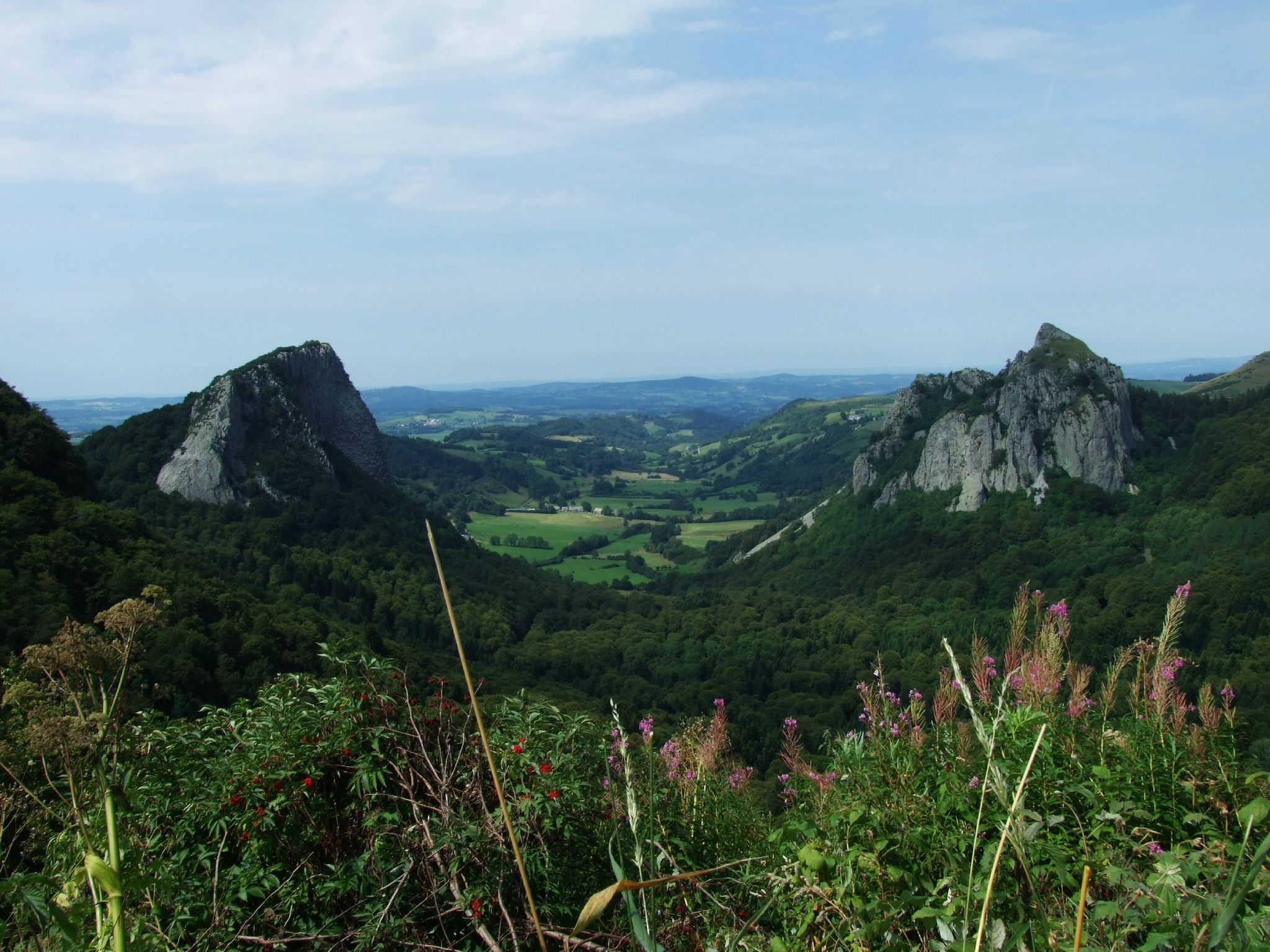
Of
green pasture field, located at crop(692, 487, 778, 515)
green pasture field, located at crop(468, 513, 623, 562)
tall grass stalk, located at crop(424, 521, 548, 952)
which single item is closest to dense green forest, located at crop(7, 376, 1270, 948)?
tall grass stalk, located at crop(424, 521, 548, 952)

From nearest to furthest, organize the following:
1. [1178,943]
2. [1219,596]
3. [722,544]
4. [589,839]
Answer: [1178,943] → [589,839] → [1219,596] → [722,544]

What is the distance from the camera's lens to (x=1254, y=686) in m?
31.1

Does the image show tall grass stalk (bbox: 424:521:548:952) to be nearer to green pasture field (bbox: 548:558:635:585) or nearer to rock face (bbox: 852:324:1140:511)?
rock face (bbox: 852:324:1140:511)

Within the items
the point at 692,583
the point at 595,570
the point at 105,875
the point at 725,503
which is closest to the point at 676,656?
the point at 692,583

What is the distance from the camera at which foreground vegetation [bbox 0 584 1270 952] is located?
2688 millimetres

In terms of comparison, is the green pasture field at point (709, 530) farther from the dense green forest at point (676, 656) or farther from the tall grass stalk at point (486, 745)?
the tall grass stalk at point (486, 745)

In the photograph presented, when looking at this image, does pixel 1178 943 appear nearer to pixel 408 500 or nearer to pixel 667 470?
pixel 408 500

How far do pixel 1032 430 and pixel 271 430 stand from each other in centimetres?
7820

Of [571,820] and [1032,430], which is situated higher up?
[571,820]

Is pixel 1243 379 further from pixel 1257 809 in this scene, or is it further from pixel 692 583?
pixel 1257 809

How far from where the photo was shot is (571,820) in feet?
12.5

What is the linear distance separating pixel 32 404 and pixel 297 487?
1367 inches

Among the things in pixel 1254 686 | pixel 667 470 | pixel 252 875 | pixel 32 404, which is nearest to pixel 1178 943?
pixel 252 875

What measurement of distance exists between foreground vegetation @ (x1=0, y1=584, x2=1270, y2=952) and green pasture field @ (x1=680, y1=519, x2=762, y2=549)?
11011cm
